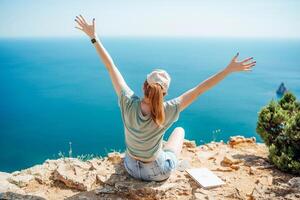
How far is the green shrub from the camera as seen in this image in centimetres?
450

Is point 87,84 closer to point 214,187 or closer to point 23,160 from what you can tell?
point 23,160

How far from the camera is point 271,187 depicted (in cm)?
347

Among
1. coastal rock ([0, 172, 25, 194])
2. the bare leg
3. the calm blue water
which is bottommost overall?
coastal rock ([0, 172, 25, 194])

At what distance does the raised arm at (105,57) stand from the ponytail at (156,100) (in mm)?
386

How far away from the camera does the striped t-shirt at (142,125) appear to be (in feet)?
10.5

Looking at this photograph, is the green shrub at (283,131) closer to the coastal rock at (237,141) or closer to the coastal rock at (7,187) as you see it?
the coastal rock at (237,141)

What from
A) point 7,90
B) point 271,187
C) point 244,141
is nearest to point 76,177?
point 271,187

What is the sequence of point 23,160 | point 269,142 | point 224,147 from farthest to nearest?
point 23,160 → point 224,147 → point 269,142

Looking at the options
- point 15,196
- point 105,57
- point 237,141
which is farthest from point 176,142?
point 237,141

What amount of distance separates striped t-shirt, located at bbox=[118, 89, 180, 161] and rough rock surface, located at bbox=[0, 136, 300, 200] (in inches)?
18.4

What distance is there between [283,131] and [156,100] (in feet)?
9.83

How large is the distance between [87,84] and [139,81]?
1324cm

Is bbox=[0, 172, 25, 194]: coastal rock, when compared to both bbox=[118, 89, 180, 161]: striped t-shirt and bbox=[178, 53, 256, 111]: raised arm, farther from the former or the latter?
bbox=[178, 53, 256, 111]: raised arm

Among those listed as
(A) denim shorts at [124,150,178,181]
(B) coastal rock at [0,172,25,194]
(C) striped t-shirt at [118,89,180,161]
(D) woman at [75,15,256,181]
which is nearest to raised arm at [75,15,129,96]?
(D) woman at [75,15,256,181]
